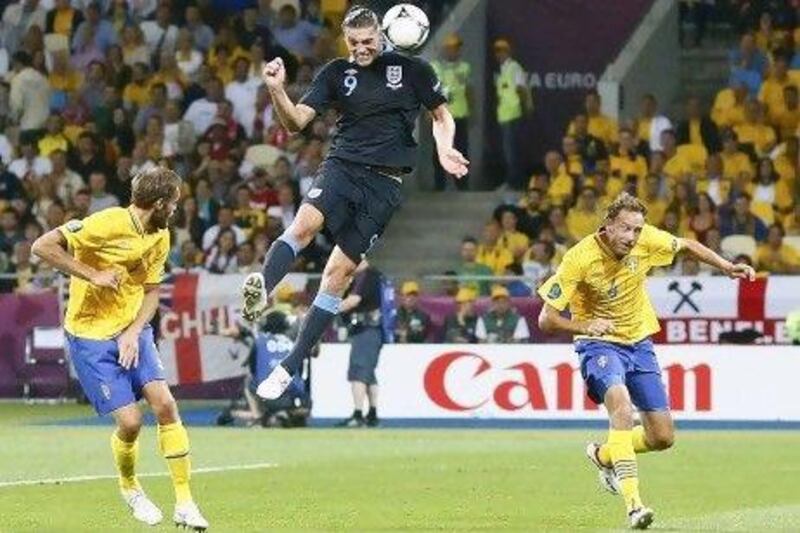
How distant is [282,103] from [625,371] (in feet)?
9.97

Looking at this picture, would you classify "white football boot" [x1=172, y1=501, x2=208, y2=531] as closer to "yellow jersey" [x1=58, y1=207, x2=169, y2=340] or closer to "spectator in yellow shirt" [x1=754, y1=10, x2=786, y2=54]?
"yellow jersey" [x1=58, y1=207, x2=169, y2=340]

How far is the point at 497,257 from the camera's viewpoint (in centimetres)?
3028

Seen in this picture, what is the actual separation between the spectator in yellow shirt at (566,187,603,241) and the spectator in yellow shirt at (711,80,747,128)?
1.98 meters

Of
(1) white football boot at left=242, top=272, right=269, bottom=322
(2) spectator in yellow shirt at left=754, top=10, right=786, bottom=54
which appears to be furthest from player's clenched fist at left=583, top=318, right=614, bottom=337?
(2) spectator in yellow shirt at left=754, top=10, right=786, bottom=54

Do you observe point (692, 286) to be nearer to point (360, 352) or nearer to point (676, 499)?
point (360, 352)

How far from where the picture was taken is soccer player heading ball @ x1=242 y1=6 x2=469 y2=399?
53.0 feet

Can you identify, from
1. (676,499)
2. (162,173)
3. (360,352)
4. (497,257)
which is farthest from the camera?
(497,257)

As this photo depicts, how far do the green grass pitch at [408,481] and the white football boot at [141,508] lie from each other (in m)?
0.24

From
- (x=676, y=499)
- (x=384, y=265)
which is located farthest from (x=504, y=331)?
(x=676, y=499)

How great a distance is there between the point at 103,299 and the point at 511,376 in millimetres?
12489

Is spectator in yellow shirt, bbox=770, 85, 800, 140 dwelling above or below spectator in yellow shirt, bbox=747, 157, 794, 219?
above

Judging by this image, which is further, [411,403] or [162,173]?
[411,403]

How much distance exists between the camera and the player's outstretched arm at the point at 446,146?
51.3ft

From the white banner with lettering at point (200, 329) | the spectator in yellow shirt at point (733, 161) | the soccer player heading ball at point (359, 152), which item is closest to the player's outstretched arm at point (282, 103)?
the soccer player heading ball at point (359, 152)
